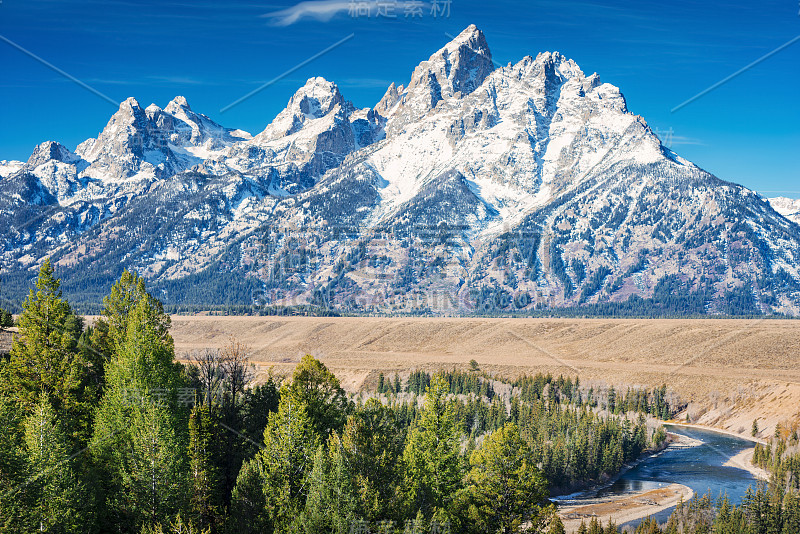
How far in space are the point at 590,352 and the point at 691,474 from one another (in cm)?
7578

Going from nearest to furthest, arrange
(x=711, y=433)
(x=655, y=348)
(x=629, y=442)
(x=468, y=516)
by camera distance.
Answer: (x=468, y=516) < (x=629, y=442) < (x=711, y=433) < (x=655, y=348)

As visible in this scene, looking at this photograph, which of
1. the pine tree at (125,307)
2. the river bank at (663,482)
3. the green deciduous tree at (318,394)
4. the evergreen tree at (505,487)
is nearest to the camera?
the evergreen tree at (505,487)

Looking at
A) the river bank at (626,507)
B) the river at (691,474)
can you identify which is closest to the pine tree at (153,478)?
the river bank at (626,507)

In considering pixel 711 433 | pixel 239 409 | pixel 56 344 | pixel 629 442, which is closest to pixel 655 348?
pixel 711 433

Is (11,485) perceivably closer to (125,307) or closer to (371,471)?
(371,471)

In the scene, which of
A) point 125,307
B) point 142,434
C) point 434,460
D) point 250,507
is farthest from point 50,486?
point 125,307

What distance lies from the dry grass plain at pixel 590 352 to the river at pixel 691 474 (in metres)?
12.4

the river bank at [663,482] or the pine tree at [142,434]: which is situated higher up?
the pine tree at [142,434]

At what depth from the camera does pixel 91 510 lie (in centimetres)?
2497

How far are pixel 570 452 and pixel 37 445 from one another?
5842 centimetres

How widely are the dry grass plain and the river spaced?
488 inches

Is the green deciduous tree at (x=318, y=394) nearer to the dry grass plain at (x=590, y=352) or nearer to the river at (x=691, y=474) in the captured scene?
the river at (x=691, y=474)

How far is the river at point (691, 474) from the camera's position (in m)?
65.9

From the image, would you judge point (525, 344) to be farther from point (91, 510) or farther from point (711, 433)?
point (91, 510)
